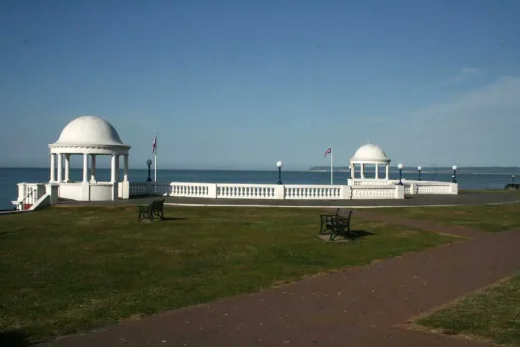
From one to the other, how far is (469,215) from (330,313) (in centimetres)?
1847

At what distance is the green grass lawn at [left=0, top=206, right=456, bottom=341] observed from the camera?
8.61 m

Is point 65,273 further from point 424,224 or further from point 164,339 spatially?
point 424,224

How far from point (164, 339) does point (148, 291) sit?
2747mm

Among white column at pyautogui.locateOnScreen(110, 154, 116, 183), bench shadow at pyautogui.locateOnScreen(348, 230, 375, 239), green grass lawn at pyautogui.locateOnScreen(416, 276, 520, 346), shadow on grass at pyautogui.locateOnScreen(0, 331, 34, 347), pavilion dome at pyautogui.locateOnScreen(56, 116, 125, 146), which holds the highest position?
pavilion dome at pyautogui.locateOnScreen(56, 116, 125, 146)

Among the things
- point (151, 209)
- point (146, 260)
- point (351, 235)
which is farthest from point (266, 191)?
point (146, 260)

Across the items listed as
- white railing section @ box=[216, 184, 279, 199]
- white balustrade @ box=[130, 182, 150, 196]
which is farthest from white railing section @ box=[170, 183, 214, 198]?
white balustrade @ box=[130, 182, 150, 196]

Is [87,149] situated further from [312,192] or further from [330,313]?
[330,313]

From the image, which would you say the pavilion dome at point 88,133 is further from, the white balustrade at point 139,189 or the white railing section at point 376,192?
the white railing section at point 376,192

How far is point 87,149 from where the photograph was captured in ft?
105

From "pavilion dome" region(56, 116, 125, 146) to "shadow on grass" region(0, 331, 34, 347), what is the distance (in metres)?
26.0

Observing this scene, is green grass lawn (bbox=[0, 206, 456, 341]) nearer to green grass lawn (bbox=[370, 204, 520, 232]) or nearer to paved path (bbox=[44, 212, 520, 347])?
paved path (bbox=[44, 212, 520, 347])

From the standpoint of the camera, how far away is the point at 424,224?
20594mm

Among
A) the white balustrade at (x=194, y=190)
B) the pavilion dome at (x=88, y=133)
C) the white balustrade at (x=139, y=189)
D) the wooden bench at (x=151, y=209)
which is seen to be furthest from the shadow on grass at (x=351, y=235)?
the white balustrade at (x=139, y=189)

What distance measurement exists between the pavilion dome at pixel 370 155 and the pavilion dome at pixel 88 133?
72.0ft
